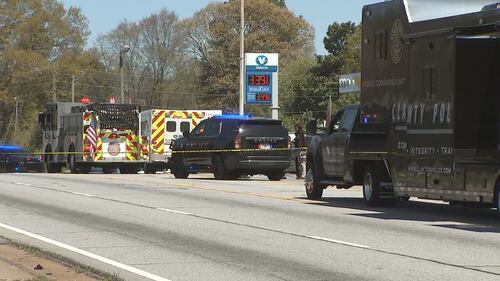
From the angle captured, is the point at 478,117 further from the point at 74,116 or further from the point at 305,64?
the point at 305,64

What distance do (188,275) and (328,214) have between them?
6648 millimetres

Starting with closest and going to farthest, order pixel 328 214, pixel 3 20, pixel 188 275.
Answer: pixel 188 275, pixel 328 214, pixel 3 20

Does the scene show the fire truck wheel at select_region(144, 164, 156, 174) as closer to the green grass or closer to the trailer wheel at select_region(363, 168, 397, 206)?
the trailer wheel at select_region(363, 168, 397, 206)

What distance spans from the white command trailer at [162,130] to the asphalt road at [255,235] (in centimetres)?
1472

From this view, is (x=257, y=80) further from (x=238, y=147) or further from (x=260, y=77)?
(x=238, y=147)

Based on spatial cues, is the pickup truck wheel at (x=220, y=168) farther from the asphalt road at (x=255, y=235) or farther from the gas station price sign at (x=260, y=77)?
the gas station price sign at (x=260, y=77)

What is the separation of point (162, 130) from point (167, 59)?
44515 millimetres

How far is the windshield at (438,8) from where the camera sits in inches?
550

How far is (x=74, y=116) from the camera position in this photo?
35.6 m

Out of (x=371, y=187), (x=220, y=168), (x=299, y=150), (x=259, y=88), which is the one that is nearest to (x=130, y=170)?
(x=259, y=88)

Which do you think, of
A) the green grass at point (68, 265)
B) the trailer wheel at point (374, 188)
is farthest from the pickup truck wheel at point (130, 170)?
the green grass at point (68, 265)

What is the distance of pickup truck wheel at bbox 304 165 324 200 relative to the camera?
1794 centimetres

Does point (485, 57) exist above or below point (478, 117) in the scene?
above

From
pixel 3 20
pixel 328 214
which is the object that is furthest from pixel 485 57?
pixel 3 20
